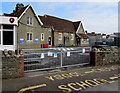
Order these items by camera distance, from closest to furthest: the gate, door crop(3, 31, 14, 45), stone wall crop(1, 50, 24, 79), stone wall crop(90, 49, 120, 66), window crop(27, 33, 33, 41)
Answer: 1. stone wall crop(1, 50, 24, 79)
2. the gate
3. stone wall crop(90, 49, 120, 66)
4. door crop(3, 31, 14, 45)
5. window crop(27, 33, 33, 41)

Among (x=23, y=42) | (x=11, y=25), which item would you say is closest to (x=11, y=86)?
(x=11, y=25)

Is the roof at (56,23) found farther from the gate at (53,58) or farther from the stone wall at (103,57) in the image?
the gate at (53,58)

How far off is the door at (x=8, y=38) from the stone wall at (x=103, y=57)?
11.7 metres

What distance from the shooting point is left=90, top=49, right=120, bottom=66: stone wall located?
9.82 meters

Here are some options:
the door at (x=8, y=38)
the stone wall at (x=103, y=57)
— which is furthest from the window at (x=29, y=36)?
the stone wall at (x=103, y=57)

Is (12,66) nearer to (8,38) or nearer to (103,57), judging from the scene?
(103,57)

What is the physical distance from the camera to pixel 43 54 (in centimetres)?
787

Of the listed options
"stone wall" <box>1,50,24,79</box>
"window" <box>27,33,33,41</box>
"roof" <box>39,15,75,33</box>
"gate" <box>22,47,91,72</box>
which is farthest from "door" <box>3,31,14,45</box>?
"roof" <box>39,15,75,33</box>

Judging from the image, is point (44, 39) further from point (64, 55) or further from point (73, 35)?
point (64, 55)

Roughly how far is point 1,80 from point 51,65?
3208mm

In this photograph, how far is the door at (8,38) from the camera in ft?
56.4

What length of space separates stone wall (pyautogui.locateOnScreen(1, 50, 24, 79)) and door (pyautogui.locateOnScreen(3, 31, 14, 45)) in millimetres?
11713

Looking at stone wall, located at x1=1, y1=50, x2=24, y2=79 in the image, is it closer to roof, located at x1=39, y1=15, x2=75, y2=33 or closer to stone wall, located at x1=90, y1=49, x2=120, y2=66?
stone wall, located at x1=90, y1=49, x2=120, y2=66

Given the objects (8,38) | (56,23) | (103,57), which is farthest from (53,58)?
(56,23)
